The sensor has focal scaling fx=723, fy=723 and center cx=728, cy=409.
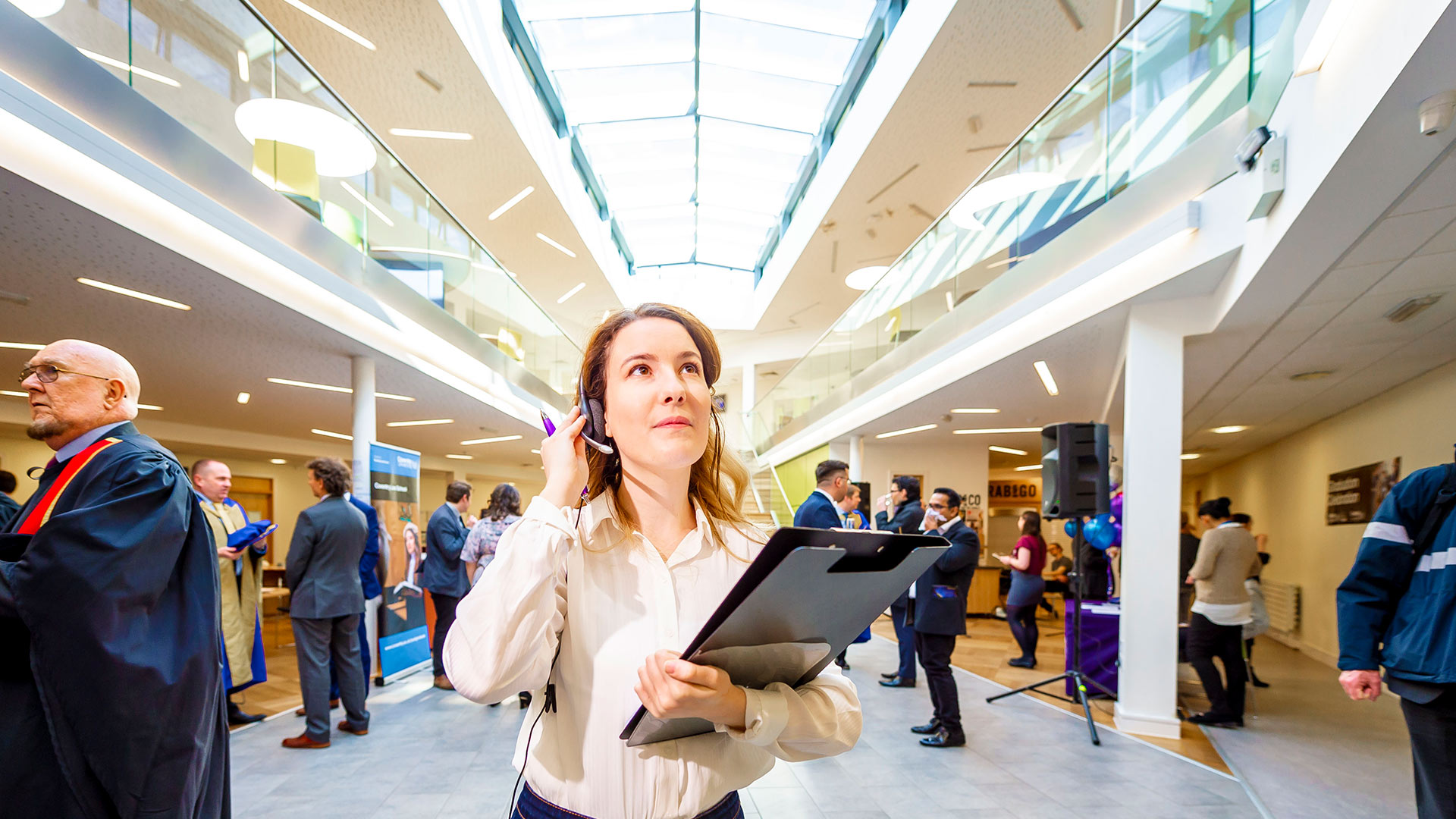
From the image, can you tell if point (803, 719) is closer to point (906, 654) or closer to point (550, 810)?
point (550, 810)

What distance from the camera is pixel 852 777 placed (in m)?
4.06

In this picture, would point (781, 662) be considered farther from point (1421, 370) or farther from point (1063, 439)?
point (1421, 370)

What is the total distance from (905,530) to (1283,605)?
6811 mm

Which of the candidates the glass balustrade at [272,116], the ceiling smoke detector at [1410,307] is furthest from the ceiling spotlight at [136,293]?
the ceiling smoke detector at [1410,307]

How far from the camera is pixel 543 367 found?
11.5 m

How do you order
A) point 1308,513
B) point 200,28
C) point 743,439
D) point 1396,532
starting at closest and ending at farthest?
point 1396,532 → point 200,28 → point 1308,513 → point 743,439

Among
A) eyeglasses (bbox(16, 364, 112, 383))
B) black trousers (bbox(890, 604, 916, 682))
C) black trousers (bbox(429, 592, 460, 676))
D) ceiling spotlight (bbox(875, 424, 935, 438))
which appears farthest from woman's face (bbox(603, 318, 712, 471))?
ceiling spotlight (bbox(875, 424, 935, 438))

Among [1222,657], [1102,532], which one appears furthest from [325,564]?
[1222,657]

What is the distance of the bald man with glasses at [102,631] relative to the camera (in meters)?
1.49

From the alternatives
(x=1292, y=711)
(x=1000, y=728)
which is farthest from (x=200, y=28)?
(x=1292, y=711)

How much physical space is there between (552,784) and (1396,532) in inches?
100

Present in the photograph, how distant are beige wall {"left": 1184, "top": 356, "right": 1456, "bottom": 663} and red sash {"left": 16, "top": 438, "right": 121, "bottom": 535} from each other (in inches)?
306

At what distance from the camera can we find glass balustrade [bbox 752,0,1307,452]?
12.6 feet

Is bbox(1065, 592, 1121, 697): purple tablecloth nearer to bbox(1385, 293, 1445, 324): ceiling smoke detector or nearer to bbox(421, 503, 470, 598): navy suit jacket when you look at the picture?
bbox(1385, 293, 1445, 324): ceiling smoke detector
